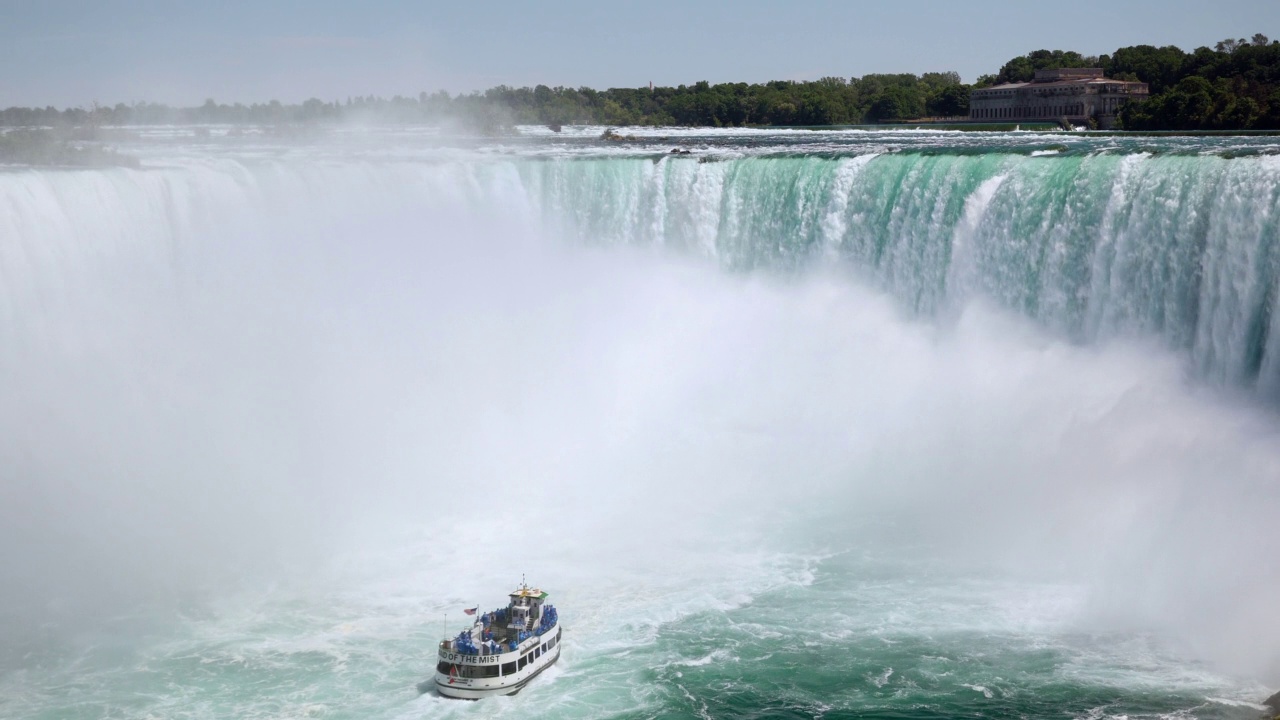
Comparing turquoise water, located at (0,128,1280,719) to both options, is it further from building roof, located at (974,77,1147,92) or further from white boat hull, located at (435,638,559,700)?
building roof, located at (974,77,1147,92)

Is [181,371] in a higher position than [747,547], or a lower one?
higher

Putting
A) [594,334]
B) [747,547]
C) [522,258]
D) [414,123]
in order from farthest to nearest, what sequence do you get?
[414,123], [522,258], [594,334], [747,547]

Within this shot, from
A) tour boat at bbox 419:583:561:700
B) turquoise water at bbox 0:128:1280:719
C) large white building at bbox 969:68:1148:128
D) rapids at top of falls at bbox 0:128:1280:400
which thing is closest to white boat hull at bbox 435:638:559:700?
tour boat at bbox 419:583:561:700

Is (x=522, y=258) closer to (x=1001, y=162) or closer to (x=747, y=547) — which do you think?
(x=1001, y=162)

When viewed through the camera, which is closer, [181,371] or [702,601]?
[702,601]

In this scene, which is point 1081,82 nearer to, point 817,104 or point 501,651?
point 817,104

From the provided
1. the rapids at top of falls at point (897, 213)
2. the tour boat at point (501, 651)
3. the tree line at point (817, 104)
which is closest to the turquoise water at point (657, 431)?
the rapids at top of falls at point (897, 213)

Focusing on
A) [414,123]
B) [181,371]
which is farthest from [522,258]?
[414,123]
